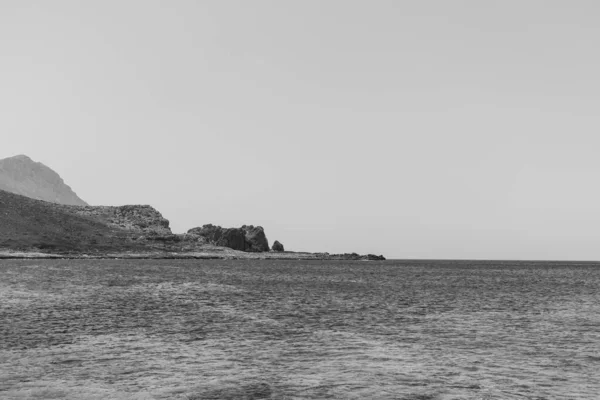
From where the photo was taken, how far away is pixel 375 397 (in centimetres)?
2317

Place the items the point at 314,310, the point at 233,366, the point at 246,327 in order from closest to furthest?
the point at 233,366 < the point at 246,327 < the point at 314,310

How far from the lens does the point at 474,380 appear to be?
86.8 feet

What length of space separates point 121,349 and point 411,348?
1893 centimetres

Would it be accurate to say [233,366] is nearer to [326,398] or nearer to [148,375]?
[148,375]

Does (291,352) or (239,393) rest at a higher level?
(291,352)

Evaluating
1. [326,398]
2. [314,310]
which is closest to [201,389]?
[326,398]

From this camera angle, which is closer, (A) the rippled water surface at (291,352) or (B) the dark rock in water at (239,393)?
(B) the dark rock in water at (239,393)

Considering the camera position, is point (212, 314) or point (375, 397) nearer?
point (375, 397)

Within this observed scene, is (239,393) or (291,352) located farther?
(291,352)

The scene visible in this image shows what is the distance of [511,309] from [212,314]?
3573 cm

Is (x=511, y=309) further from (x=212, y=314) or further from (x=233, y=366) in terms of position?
(x=233, y=366)

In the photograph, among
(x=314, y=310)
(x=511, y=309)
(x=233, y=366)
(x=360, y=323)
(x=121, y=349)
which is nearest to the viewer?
(x=233, y=366)

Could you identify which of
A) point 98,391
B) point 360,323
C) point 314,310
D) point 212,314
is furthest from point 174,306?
point 98,391

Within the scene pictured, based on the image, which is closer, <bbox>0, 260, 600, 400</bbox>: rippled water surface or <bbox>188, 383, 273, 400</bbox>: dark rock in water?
<bbox>188, 383, 273, 400</bbox>: dark rock in water
